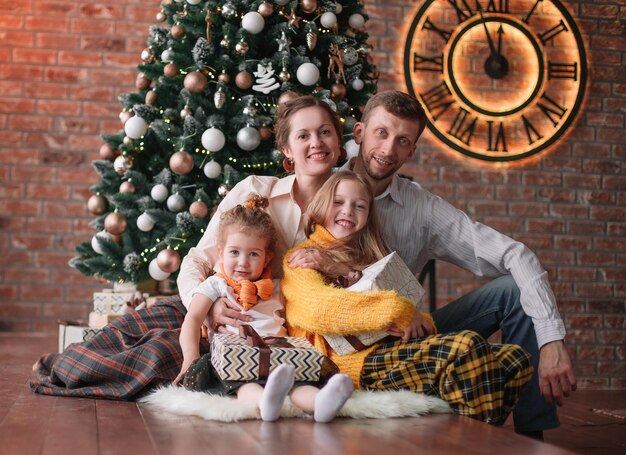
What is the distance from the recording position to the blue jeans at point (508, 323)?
2.06m

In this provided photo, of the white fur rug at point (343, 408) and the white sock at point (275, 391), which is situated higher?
the white sock at point (275, 391)

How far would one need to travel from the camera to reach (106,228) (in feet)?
9.77

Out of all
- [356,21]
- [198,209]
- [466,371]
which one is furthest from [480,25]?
[466,371]

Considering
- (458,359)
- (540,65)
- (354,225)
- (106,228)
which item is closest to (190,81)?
(106,228)

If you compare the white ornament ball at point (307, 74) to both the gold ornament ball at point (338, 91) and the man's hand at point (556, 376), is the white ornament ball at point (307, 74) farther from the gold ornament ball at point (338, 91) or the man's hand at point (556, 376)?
the man's hand at point (556, 376)

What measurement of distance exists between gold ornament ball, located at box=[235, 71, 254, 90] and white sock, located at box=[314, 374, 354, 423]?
152 centimetres

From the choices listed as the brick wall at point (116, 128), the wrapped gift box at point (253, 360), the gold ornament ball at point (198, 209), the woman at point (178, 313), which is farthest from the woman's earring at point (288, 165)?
the brick wall at point (116, 128)

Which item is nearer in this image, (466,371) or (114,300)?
(466,371)

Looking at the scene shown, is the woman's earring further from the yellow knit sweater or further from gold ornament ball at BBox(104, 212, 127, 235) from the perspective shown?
gold ornament ball at BBox(104, 212, 127, 235)

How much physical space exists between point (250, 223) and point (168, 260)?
794 millimetres

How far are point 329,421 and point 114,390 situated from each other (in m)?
0.64

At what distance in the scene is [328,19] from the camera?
2.97 meters

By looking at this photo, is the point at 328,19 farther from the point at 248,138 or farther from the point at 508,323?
the point at 508,323

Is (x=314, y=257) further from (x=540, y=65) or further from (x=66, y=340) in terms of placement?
(x=540, y=65)
